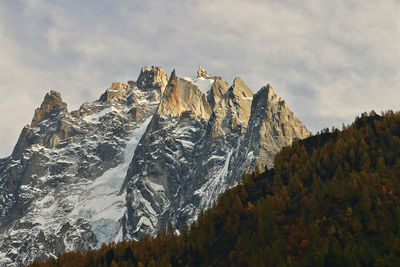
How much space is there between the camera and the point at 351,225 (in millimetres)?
187500

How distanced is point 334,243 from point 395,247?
638 inches

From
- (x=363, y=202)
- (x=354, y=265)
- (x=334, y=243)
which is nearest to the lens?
(x=354, y=265)

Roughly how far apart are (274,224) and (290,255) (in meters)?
20.6

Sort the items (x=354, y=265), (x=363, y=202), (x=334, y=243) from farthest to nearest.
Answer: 1. (x=363, y=202)
2. (x=334, y=243)
3. (x=354, y=265)

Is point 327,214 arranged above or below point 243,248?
above

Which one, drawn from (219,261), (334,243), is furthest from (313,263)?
(219,261)

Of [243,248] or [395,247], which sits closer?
[395,247]

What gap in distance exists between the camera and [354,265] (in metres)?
162

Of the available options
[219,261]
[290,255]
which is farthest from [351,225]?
[219,261]

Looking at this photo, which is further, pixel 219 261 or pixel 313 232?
pixel 219 261

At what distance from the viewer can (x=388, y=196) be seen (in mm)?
198250

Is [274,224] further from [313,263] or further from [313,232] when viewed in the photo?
[313,263]

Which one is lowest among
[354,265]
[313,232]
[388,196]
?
[354,265]

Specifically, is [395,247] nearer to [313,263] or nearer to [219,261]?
[313,263]
